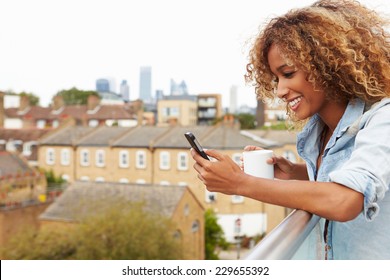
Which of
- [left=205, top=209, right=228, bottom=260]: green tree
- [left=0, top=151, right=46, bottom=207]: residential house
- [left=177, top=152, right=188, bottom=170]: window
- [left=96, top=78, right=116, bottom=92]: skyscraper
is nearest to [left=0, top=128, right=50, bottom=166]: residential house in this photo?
[left=0, top=151, right=46, bottom=207]: residential house

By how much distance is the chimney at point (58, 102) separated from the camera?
18427 mm

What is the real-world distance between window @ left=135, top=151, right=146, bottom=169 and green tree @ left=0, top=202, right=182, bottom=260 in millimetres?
4306

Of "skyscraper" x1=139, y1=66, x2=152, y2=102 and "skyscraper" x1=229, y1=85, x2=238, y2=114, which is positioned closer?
"skyscraper" x1=139, y1=66, x2=152, y2=102

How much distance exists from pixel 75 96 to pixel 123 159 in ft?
23.2

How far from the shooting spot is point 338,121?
2.45 feet

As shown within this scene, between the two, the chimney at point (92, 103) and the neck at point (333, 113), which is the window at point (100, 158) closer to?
the chimney at point (92, 103)

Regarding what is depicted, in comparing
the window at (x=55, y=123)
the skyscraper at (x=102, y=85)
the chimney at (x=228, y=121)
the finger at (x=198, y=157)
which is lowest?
the window at (x=55, y=123)

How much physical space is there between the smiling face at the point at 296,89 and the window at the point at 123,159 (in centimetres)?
1333

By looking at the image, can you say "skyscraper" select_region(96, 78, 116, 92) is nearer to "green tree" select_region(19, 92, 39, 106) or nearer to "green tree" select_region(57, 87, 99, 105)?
"green tree" select_region(57, 87, 99, 105)

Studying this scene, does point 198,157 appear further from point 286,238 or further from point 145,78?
point 145,78

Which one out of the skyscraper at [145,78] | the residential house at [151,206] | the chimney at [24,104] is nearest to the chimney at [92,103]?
the chimney at [24,104]

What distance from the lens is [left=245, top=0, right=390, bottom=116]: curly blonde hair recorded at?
0.70 metres

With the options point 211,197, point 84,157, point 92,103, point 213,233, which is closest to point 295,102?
point 213,233

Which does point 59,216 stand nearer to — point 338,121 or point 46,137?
point 46,137
